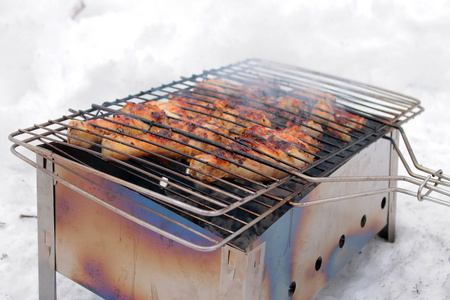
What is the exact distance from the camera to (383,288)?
14.0 feet

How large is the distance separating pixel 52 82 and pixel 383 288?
4908 millimetres

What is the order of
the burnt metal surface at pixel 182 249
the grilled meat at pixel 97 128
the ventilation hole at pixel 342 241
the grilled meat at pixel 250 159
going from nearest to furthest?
the burnt metal surface at pixel 182 249 < the grilled meat at pixel 250 159 < the grilled meat at pixel 97 128 < the ventilation hole at pixel 342 241

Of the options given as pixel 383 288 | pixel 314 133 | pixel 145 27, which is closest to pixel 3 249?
pixel 314 133

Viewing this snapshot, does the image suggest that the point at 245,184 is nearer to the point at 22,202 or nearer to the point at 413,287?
the point at 413,287

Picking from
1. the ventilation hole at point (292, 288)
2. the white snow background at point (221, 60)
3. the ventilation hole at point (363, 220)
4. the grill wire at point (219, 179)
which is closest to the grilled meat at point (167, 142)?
the grill wire at point (219, 179)

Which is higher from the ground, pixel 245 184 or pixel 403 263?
pixel 245 184

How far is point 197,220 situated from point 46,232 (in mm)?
1360

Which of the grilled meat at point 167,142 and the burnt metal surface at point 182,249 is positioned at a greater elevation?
the grilled meat at point 167,142

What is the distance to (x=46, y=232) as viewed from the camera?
3682mm

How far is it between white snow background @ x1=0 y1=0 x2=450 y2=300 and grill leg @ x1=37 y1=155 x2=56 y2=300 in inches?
18.5

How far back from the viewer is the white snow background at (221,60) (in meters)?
4.70

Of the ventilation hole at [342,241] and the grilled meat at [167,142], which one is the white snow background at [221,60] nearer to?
the ventilation hole at [342,241]

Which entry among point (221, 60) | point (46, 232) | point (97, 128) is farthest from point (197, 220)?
point (221, 60)

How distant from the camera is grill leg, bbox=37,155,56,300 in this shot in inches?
139
